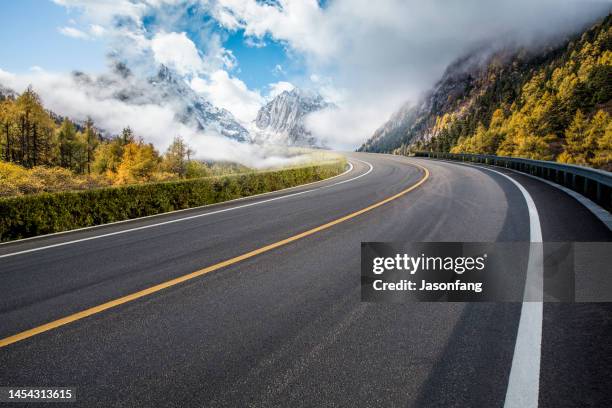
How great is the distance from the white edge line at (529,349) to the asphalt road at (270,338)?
45mm

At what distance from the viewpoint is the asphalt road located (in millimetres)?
2270

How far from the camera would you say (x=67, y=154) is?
83812 millimetres

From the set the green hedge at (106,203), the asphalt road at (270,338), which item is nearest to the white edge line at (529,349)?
the asphalt road at (270,338)

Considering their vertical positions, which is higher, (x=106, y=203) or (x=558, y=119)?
(x=558, y=119)

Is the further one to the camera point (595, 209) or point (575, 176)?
point (575, 176)

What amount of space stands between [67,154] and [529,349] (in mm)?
101242

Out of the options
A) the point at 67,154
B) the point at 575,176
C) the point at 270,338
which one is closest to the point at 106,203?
the point at 270,338

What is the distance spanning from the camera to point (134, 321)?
3.31 meters

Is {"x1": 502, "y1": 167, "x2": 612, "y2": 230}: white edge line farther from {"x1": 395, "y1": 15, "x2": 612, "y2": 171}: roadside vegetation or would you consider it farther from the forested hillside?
the forested hillside

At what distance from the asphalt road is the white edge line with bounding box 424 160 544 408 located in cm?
5

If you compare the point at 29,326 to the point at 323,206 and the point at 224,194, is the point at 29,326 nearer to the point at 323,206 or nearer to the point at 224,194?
the point at 323,206

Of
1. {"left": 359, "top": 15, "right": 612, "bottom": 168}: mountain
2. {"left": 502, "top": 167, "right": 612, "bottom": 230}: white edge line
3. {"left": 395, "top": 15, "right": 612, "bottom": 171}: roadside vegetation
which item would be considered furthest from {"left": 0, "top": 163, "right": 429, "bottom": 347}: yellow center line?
{"left": 359, "top": 15, "right": 612, "bottom": 168}: mountain

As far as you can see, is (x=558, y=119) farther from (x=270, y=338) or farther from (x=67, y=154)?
(x=67, y=154)

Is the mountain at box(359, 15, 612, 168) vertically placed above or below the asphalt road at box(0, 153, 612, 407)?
above
